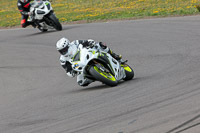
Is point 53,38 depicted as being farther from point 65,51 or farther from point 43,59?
point 65,51

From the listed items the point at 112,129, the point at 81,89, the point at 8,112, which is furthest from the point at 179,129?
the point at 81,89

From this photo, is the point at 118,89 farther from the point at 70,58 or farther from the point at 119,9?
the point at 119,9

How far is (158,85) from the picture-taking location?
896 cm

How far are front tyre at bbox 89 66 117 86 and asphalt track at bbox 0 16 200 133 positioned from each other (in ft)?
0.55

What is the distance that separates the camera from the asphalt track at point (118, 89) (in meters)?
6.61

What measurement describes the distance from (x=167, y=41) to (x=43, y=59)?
4.20m

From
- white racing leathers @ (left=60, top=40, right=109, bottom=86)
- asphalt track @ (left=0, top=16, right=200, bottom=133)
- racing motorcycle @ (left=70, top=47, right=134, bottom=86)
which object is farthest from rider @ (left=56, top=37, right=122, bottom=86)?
asphalt track @ (left=0, top=16, right=200, bottom=133)

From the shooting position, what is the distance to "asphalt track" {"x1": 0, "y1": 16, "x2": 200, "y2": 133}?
6605 mm

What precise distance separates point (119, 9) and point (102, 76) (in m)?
19.5

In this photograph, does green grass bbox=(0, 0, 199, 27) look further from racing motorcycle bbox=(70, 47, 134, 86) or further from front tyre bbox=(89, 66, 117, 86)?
front tyre bbox=(89, 66, 117, 86)

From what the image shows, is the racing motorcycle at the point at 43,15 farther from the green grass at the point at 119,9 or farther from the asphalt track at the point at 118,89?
the green grass at the point at 119,9

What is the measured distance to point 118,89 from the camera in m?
9.36

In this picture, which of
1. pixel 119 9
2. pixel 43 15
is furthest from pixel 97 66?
pixel 119 9

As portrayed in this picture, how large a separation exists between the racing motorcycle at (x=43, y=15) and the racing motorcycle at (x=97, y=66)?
1146 cm
